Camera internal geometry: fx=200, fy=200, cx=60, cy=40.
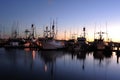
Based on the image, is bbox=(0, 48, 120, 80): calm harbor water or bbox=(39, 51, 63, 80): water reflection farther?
bbox=(39, 51, 63, 80): water reflection

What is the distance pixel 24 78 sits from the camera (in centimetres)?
2938

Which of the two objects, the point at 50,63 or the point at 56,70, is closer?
the point at 56,70

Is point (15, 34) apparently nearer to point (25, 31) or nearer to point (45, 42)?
point (25, 31)

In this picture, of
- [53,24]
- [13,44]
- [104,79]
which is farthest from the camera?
[13,44]

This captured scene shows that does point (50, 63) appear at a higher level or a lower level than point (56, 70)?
lower

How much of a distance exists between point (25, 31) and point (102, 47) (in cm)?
7700

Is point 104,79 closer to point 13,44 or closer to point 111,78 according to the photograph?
point 111,78

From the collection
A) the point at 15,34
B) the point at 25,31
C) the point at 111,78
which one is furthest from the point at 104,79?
the point at 25,31

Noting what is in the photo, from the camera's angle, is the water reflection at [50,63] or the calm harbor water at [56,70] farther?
the water reflection at [50,63]

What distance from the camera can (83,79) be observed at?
102ft

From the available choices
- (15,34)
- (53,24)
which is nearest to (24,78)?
(53,24)

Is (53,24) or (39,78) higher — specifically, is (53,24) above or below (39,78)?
above

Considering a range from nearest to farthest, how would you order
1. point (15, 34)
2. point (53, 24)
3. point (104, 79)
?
1. point (104, 79)
2. point (53, 24)
3. point (15, 34)

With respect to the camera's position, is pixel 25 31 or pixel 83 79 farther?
pixel 25 31
